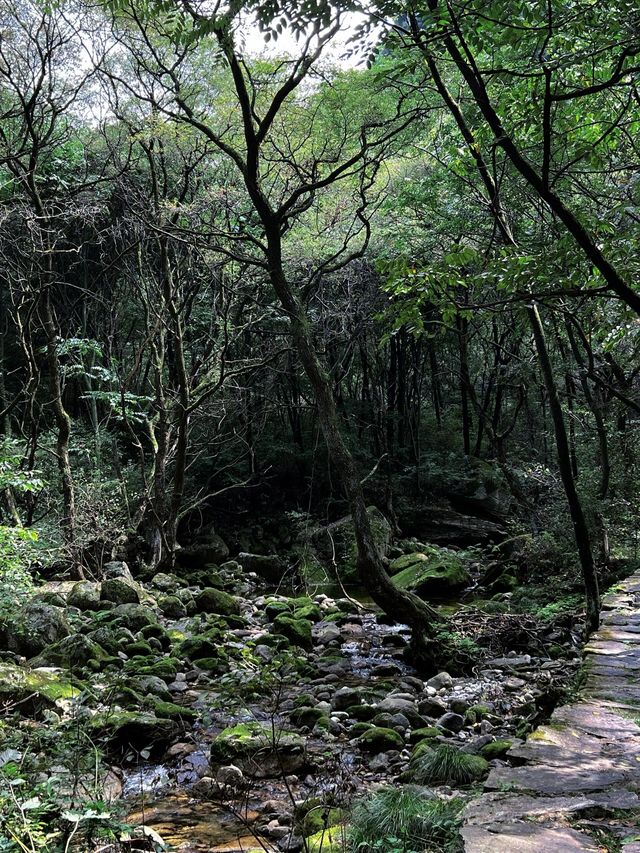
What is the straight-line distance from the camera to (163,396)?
Answer: 1301 centimetres

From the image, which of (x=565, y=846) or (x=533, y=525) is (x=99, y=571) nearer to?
(x=533, y=525)

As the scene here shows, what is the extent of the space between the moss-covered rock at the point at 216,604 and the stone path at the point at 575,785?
7597 millimetres

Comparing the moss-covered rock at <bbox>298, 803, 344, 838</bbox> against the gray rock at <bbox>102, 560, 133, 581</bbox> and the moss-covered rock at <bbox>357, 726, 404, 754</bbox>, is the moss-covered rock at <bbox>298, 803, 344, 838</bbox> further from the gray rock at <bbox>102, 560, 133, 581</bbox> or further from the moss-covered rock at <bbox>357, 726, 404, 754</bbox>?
the gray rock at <bbox>102, 560, 133, 581</bbox>

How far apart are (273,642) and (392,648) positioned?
1677 millimetres

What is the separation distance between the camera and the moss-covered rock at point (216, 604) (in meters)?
11.0

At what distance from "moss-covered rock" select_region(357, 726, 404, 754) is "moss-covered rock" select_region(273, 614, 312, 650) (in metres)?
3.71

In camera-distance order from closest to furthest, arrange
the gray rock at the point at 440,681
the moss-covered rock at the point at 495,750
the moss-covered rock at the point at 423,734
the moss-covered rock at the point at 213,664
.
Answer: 1. the moss-covered rock at the point at 495,750
2. the moss-covered rock at the point at 423,734
3. the gray rock at the point at 440,681
4. the moss-covered rock at the point at 213,664

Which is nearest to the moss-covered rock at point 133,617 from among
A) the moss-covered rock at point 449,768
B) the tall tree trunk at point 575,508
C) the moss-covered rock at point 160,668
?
the moss-covered rock at point 160,668

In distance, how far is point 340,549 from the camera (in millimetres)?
15414

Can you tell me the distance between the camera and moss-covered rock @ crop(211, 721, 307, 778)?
5148mm

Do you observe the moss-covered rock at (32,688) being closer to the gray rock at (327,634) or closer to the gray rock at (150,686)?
the gray rock at (150,686)

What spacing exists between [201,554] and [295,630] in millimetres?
6659

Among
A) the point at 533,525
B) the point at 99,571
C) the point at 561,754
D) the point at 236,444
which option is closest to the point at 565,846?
the point at 561,754

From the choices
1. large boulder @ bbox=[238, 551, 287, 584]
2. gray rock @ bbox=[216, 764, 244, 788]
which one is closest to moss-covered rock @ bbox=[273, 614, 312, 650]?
gray rock @ bbox=[216, 764, 244, 788]
